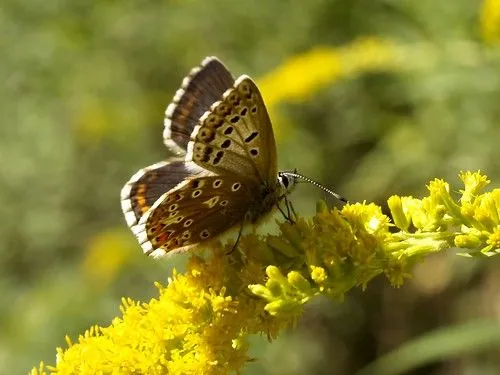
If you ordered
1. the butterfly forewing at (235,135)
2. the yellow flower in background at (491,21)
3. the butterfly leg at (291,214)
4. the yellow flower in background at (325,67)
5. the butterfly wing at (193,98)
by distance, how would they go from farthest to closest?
the yellow flower in background at (325,67)
the yellow flower in background at (491,21)
the butterfly wing at (193,98)
the butterfly leg at (291,214)
the butterfly forewing at (235,135)

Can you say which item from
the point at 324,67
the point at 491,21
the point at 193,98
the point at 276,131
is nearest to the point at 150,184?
the point at 193,98

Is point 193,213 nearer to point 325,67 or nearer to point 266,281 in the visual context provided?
point 266,281

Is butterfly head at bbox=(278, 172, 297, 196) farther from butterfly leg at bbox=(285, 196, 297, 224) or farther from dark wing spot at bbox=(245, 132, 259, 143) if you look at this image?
dark wing spot at bbox=(245, 132, 259, 143)

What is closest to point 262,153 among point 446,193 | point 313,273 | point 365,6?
point 313,273

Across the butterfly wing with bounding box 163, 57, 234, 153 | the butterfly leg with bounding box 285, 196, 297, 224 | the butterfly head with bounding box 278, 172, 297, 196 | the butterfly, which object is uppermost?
the butterfly wing with bounding box 163, 57, 234, 153

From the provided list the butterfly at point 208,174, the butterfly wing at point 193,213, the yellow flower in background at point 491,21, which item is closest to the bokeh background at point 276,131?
the yellow flower in background at point 491,21

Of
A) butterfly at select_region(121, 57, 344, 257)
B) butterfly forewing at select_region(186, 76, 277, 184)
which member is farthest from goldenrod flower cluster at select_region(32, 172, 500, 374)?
butterfly forewing at select_region(186, 76, 277, 184)

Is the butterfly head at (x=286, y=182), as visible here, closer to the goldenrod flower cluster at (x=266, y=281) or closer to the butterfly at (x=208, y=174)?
the butterfly at (x=208, y=174)
